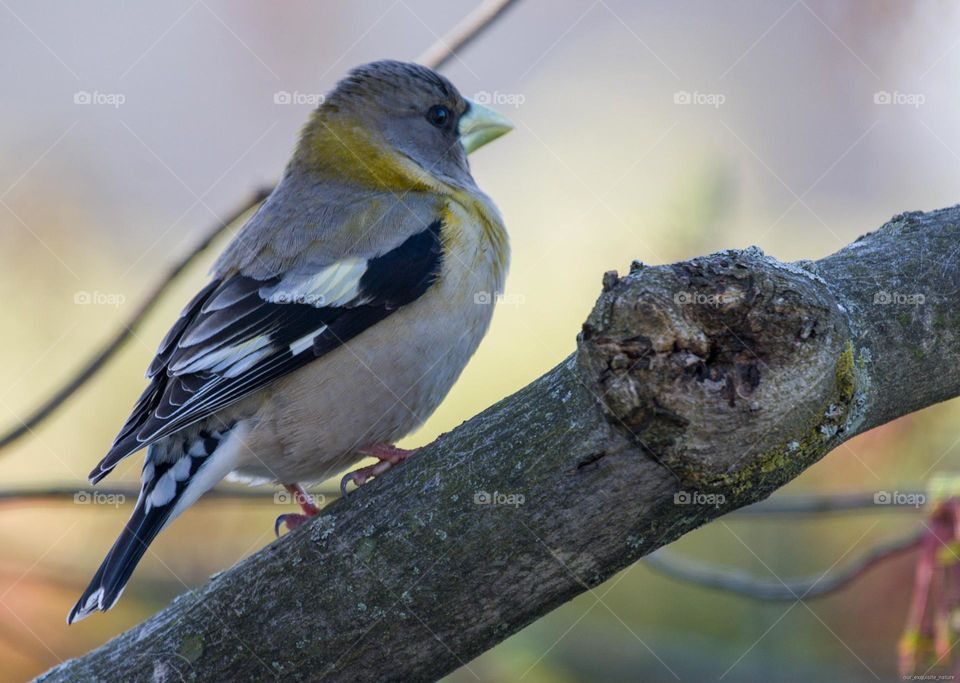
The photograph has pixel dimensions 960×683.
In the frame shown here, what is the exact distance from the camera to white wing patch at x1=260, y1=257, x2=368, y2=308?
404 centimetres

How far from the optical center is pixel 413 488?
2.71 metres

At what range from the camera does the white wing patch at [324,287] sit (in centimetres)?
404

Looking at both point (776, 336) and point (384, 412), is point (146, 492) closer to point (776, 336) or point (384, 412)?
point (384, 412)

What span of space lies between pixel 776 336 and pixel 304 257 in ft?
7.89

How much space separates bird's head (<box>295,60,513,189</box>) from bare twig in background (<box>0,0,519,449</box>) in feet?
3.90

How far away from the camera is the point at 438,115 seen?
5316mm

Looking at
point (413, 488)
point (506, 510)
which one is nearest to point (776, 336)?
point (506, 510)
